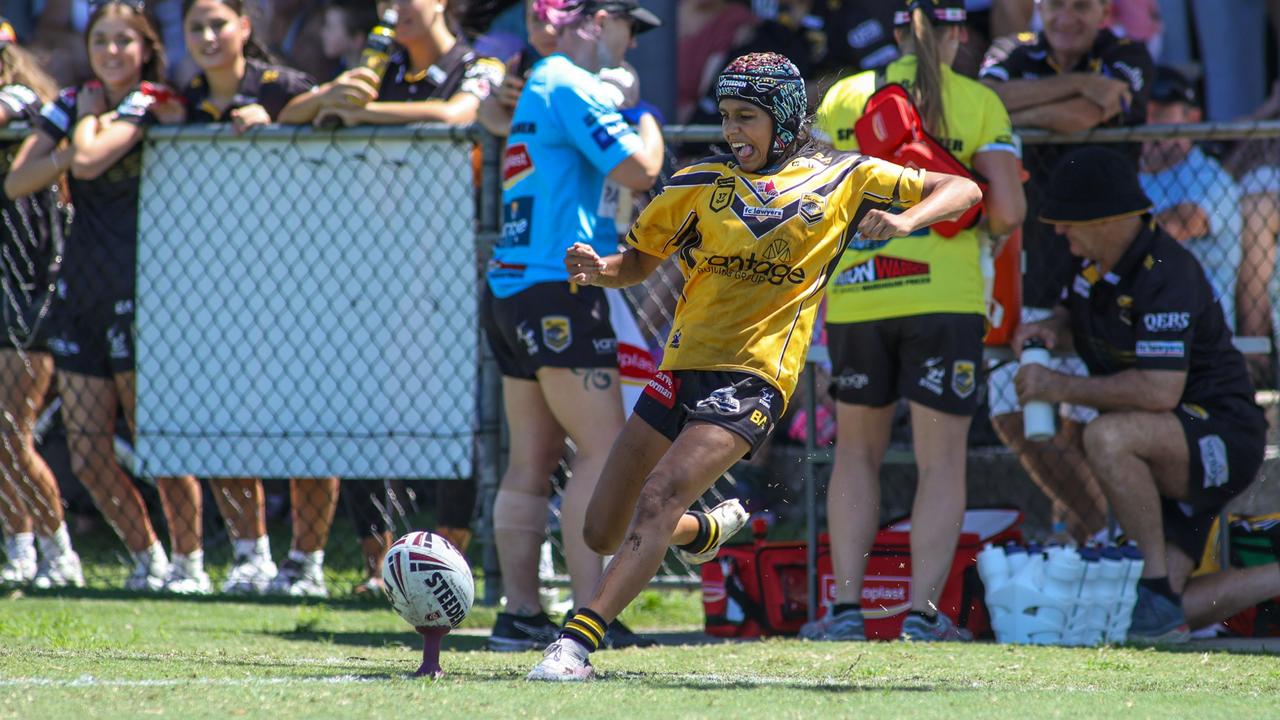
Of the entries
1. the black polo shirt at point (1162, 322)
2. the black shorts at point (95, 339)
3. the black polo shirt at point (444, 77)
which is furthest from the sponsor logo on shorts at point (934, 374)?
the black shorts at point (95, 339)

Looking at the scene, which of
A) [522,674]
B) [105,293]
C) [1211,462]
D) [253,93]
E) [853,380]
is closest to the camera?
[522,674]

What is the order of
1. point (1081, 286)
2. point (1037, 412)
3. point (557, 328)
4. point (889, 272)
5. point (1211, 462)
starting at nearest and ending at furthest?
point (557, 328) → point (889, 272) → point (1211, 462) → point (1037, 412) → point (1081, 286)

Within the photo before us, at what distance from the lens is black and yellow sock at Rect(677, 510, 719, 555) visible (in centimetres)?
491

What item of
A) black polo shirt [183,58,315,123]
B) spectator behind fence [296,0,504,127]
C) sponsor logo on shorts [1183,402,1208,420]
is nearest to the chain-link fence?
spectator behind fence [296,0,504,127]

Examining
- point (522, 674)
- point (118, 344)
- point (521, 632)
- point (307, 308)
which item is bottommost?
point (521, 632)

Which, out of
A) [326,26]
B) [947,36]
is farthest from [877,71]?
[326,26]

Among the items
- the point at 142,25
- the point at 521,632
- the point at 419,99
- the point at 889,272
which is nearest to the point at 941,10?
the point at 889,272

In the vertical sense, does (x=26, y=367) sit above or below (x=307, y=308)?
below

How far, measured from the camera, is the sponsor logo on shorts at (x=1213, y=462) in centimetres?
633

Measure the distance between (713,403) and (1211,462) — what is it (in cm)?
272

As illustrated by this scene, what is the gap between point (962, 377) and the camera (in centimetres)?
609

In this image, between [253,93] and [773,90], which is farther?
[253,93]

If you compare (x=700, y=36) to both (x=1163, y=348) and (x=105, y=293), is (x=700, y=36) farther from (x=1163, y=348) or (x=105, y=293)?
(x=1163, y=348)

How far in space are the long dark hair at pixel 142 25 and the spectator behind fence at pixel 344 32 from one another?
279cm
